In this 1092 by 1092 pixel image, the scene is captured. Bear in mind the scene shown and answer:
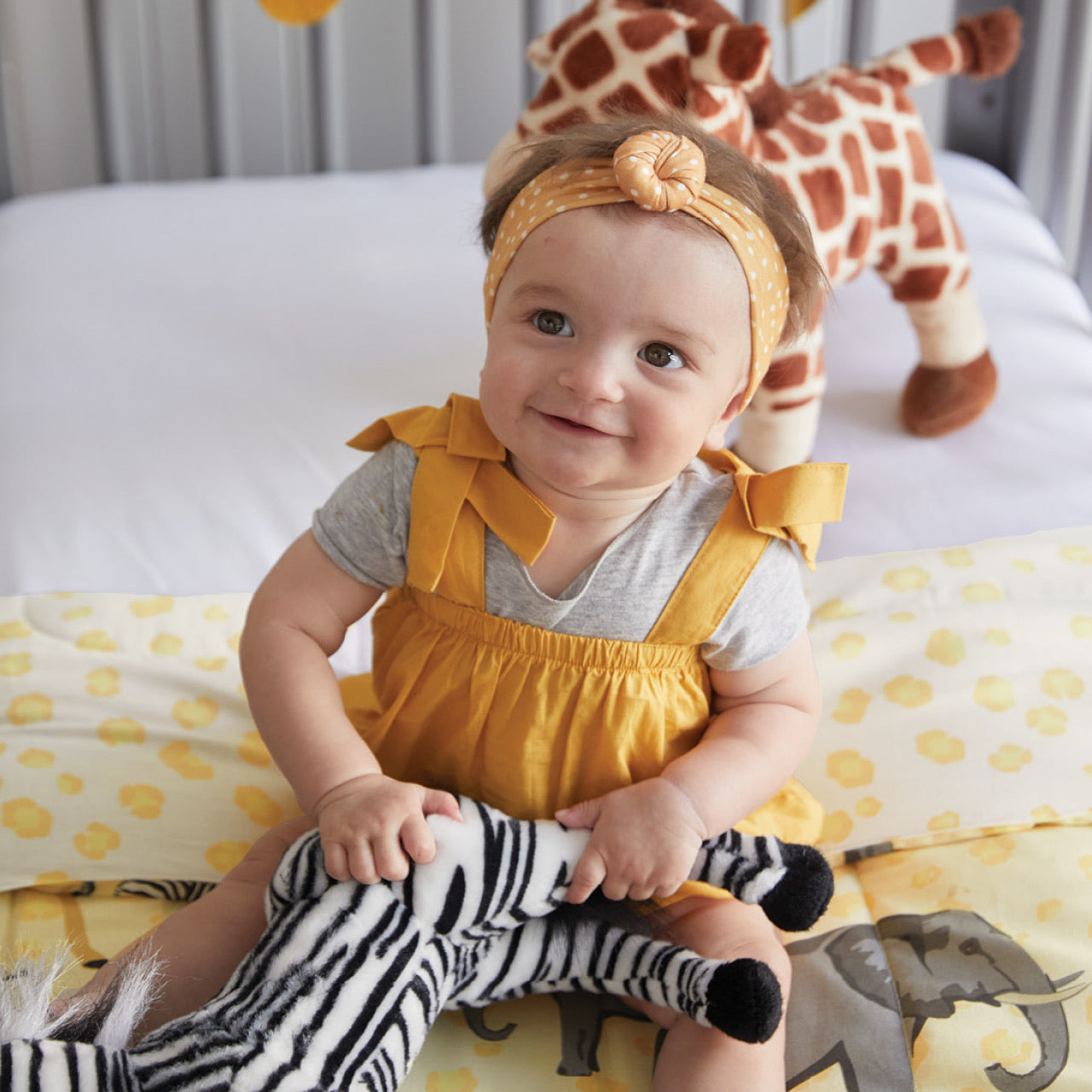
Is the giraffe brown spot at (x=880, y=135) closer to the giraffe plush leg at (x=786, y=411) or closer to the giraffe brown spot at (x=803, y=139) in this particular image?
the giraffe brown spot at (x=803, y=139)

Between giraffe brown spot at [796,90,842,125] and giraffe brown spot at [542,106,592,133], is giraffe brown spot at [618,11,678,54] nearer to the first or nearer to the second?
giraffe brown spot at [542,106,592,133]

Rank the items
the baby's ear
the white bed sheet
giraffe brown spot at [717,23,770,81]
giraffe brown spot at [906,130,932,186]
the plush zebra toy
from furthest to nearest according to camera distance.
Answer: giraffe brown spot at [906,130,932,186], the white bed sheet, giraffe brown spot at [717,23,770,81], the baby's ear, the plush zebra toy

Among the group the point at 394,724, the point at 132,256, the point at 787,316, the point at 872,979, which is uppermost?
the point at 787,316

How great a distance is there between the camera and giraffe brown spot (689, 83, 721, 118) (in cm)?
114

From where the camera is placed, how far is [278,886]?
0.72m

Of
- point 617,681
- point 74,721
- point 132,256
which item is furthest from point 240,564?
point 132,256

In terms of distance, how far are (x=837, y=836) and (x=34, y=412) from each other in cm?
94

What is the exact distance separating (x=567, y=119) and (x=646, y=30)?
0.35 ft

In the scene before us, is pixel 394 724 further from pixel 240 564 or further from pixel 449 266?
pixel 449 266

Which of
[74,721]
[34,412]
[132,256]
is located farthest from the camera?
[132,256]

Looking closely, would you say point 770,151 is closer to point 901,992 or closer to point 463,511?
point 463,511

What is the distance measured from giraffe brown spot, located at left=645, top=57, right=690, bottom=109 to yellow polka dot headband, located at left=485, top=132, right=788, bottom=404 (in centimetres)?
40

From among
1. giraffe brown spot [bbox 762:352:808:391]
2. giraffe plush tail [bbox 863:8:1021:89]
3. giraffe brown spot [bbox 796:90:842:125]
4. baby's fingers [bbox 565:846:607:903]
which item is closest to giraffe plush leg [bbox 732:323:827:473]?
giraffe brown spot [bbox 762:352:808:391]

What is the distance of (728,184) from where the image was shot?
2.53 ft
